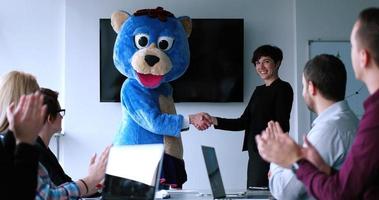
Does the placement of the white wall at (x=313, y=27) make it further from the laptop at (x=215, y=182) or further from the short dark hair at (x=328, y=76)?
the short dark hair at (x=328, y=76)

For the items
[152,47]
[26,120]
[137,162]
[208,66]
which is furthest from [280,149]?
[208,66]

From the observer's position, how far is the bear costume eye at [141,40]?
327 cm

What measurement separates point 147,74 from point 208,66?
147cm

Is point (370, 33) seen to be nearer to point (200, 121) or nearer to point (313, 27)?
point (200, 121)

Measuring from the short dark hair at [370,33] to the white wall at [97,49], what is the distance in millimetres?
3186

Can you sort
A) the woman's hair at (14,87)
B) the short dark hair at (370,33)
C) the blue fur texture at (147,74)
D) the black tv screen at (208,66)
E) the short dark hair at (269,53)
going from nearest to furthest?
the short dark hair at (370,33) < the woman's hair at (14,87) < the blue fur texture at (147,74) < the short dark hair at (269,53) < the black tv screen at (208,66)

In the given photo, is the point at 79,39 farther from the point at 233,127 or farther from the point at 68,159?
the point at 233,127

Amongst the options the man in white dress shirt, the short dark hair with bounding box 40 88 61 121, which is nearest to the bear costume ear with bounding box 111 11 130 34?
the short dark hair with bounding box 40 88 61 121

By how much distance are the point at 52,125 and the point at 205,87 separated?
262cm

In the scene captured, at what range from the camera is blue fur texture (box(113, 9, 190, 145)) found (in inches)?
121

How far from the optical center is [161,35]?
10.8 feet

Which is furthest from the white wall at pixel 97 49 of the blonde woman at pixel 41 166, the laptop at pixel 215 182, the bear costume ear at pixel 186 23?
the blonde woman at pixel 41 166

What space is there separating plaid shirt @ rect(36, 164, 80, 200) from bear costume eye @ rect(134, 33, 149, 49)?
146cm

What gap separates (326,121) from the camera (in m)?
1.68
